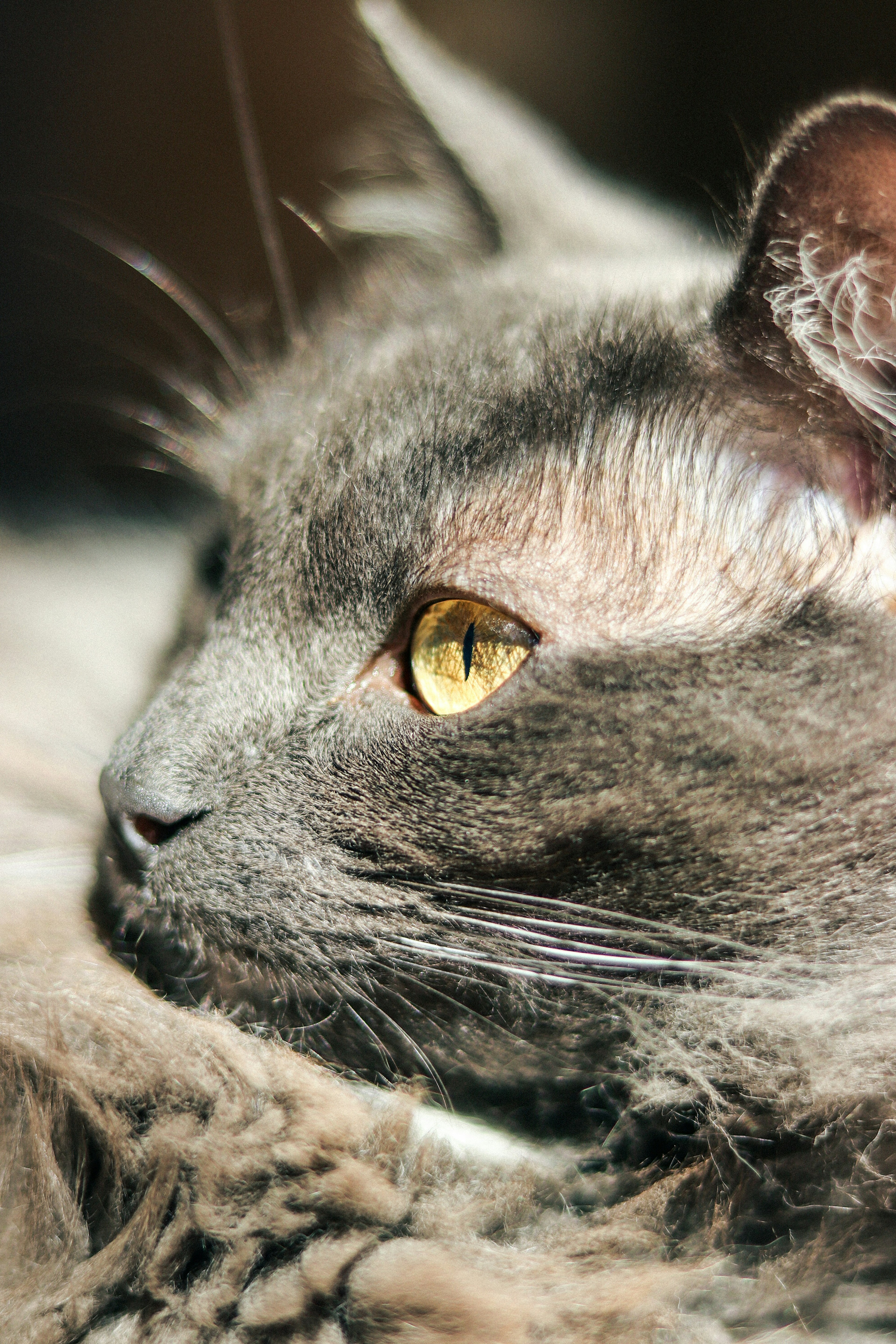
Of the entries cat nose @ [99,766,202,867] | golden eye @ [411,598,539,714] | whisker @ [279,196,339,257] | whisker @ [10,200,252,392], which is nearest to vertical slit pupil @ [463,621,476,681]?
golden eye @ [411,598,539,714]

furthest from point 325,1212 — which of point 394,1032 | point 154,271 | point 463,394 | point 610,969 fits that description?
point 154,271

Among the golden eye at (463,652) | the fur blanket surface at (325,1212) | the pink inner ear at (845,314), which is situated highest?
the pink inner ear at (845,314)

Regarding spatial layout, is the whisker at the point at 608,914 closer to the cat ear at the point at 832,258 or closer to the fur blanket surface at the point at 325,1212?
the fur blanket surface at the point at 325,1212

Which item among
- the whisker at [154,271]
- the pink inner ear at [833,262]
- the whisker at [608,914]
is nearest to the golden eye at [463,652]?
the whisker at [608,914]

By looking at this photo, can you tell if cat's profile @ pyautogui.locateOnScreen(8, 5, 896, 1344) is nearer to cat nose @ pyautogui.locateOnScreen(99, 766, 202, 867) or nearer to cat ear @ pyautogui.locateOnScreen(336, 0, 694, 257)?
cat nose @ pyautogui.locateOnScreen(99, 766, 202, 867)

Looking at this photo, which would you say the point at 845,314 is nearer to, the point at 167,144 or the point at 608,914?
the point at 608,914

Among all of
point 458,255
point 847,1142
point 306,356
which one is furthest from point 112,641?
point 847,1142
